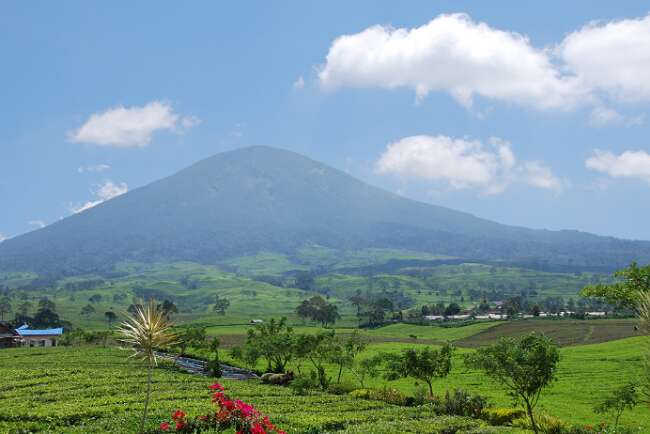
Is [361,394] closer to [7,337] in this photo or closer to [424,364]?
[424,364]

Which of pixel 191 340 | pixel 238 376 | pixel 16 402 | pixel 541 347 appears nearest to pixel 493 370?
pixel 541 347

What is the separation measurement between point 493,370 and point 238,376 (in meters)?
38.1

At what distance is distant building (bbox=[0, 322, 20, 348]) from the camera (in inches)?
3772

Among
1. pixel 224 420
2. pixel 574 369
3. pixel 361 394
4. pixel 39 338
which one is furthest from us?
pixel 39 338

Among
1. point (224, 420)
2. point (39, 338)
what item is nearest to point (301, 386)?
point (224, 420)

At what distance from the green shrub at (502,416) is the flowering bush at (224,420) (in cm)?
1567

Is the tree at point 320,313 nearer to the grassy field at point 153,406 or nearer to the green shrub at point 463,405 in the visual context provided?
the grassy field at point 153,406

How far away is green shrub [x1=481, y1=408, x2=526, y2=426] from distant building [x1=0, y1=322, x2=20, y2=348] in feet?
287

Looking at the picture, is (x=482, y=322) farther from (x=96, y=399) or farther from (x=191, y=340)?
(x=96, y=399)

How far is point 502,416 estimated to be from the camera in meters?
34.4

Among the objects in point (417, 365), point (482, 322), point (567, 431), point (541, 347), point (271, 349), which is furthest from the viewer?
point (482, 322)

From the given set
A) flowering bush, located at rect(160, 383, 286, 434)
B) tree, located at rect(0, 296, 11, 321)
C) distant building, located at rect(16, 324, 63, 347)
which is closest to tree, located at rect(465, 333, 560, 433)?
flowering bush, located at rect(160, 383, 286, 434)

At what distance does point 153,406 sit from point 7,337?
75.9m

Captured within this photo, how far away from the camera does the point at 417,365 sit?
145 ft
